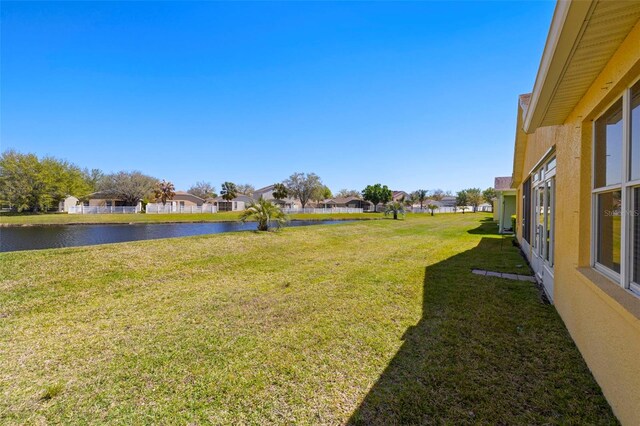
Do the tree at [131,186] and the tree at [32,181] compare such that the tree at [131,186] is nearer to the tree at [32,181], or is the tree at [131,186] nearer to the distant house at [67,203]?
the distant house at [67,203]

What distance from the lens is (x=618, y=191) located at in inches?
98.6

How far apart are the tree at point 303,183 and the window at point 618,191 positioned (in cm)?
5612

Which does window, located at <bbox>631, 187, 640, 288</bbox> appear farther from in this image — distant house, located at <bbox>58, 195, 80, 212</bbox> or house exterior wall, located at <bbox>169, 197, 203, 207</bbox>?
house exterior wall, located at <bbox>169, 197, 203, 207</bbox>

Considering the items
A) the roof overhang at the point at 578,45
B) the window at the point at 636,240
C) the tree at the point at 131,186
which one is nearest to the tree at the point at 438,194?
the tree at the point at 131,186

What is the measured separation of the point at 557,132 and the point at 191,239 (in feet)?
34.3

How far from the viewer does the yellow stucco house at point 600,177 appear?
1.95 m

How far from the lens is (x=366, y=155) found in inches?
1485

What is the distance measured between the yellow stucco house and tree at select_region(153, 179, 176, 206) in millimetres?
55762

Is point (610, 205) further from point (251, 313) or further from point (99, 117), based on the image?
point (99, 117)

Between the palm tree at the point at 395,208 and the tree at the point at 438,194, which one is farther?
the tree at the point at 438,194

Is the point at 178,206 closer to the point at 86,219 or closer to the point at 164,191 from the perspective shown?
the point at 164,191

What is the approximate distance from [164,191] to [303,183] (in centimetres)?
2601

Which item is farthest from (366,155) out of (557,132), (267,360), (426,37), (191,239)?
(267,360)

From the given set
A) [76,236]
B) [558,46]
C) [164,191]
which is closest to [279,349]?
[558,46]
